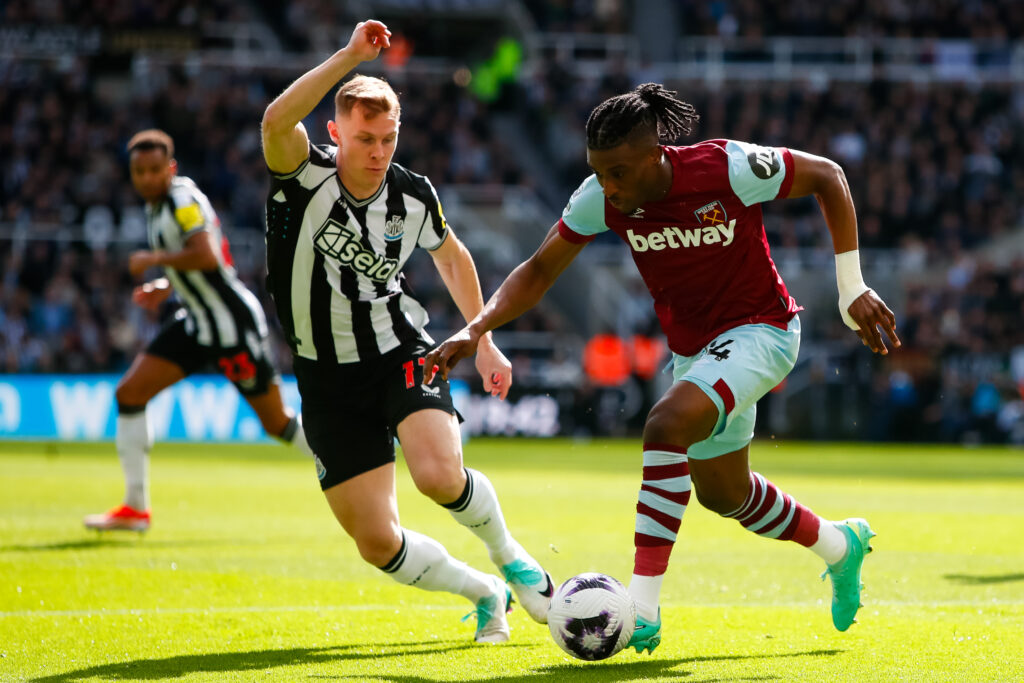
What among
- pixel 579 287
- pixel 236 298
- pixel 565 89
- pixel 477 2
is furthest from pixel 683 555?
pixel 477 2

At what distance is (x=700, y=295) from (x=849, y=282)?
0.59 metres

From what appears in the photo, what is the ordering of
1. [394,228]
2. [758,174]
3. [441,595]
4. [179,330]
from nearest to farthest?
[758,174] < [394,228] < [441,595] < [179,330]

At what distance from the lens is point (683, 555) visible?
27.6 ft

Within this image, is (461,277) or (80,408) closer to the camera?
(461,277)

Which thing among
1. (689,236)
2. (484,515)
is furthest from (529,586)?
(689,236)

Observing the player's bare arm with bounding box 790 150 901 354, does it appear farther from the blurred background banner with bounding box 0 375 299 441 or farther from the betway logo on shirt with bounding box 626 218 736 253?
the blurred background banner with bounding box 0 375 299 441

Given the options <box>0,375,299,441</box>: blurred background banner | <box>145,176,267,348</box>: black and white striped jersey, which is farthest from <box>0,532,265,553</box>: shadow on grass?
<box>0,375,299,441</box>: blurred background banner

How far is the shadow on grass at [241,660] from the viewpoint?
4.64 m

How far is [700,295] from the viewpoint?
520cm

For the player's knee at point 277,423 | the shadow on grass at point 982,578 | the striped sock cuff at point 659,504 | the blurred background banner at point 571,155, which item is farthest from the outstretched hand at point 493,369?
the blurred background banner at point 571,155

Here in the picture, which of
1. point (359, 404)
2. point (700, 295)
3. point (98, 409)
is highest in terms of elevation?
point (700, 295)

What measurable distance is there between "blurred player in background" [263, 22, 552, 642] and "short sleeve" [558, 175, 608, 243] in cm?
60

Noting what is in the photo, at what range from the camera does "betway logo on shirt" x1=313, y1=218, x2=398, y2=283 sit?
5375 mm

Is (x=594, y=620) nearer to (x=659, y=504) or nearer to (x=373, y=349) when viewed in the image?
(x=659, y=504)
